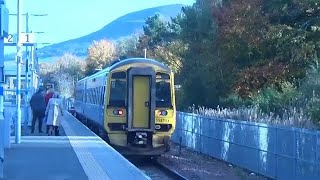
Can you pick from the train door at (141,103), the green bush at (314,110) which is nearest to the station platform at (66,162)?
the train door at (141,103)

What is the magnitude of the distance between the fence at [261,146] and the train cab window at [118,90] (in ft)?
10.4

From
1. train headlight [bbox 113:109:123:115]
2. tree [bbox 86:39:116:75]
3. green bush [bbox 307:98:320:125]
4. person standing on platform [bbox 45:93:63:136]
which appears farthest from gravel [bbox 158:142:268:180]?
tree [bbox 86:39:116:75]

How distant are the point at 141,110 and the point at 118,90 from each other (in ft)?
3.30

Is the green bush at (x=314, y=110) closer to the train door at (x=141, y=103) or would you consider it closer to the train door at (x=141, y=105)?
the train door at (x=141, y=105)

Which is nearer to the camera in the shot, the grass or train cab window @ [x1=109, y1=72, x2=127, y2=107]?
the grass

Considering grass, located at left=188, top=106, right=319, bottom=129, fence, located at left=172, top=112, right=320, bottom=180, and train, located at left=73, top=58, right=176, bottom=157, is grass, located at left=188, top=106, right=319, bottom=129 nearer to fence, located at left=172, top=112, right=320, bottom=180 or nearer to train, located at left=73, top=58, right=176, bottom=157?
fence, located at left=172, top=112, right=320, bottom=180

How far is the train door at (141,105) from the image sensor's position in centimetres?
2378

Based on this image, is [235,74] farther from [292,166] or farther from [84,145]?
[292,166]

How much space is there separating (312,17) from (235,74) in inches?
173

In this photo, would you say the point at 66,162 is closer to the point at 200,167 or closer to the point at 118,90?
the point at 200,167

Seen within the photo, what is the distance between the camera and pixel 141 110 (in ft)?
78.8

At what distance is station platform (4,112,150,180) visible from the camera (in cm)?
1500

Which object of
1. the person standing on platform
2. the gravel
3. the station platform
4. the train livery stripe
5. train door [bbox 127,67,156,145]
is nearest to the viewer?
the train livery stripe

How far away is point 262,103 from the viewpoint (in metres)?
Result: 27.2
